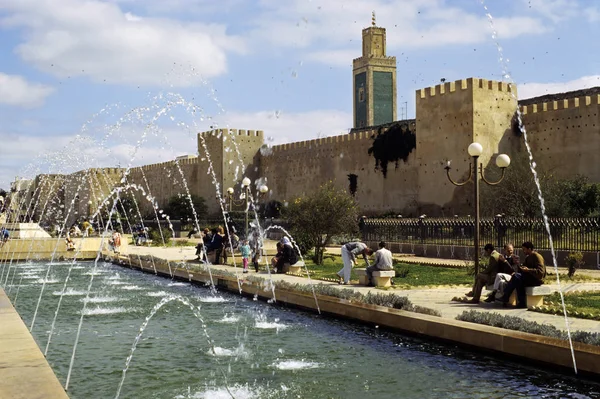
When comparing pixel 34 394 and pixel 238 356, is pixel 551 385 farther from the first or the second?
pixel 34 394

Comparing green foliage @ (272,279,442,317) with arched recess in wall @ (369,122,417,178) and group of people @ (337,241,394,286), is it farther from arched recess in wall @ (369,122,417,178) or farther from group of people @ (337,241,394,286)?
arched recess in wall @ (369,122,417,178)

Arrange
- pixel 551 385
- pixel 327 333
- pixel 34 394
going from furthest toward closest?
pixel 327 333
pixel 551 385
pixel 34 394

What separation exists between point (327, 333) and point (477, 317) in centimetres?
148

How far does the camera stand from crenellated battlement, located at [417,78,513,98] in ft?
86.3

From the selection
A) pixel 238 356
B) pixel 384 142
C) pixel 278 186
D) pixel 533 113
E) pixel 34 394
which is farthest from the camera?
pixel 278 186

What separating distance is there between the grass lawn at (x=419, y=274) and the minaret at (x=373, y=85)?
6029 cm

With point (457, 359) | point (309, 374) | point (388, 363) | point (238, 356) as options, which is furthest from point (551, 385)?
point (238, 356)

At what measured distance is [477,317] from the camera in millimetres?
6289

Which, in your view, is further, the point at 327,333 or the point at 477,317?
the point at 327,333

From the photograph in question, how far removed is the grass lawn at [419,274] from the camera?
10789mm

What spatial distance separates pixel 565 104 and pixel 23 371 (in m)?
24.0

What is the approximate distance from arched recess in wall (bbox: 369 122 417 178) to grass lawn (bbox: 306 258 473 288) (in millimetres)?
16628

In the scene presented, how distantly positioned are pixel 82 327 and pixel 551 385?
4853 millimetres

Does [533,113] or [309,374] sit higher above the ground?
[533,113]
